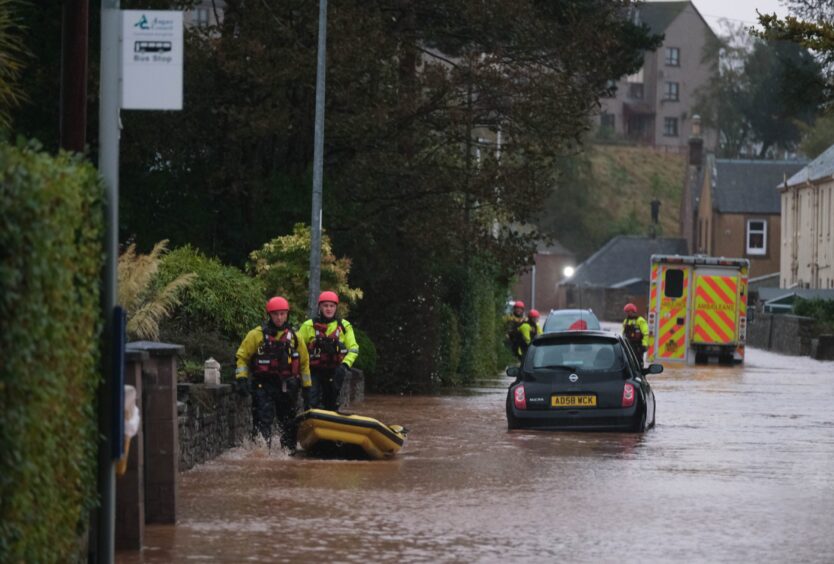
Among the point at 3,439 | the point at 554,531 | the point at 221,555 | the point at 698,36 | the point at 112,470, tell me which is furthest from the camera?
the point at 698,36

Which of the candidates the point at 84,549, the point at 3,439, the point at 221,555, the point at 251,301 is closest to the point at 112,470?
the point at 84,549

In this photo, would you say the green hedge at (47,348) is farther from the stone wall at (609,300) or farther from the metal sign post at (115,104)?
the stone wall at (609,300)

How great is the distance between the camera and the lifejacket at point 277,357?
1877cm

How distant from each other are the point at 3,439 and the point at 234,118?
76.7 feet

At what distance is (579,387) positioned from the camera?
21.4 metres

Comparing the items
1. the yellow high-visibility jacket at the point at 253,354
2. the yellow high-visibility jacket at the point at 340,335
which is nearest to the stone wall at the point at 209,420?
the yellow high-visibility jacket at the point at 253,354

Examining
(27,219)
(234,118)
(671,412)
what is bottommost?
(671,412)

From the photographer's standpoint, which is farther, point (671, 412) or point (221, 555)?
point (671, 412)

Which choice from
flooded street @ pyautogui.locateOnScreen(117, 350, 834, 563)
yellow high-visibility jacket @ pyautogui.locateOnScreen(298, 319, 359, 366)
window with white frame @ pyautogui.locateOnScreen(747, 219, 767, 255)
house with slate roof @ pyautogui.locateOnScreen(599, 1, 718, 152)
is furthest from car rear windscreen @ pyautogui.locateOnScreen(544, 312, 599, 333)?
house with slate roof @ pyautogui.locateOnScreen(599, 1, 718, 152)

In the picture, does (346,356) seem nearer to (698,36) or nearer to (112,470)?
(112,470)

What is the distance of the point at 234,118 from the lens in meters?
30.5

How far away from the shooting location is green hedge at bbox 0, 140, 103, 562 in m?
7.44

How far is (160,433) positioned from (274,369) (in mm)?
5942

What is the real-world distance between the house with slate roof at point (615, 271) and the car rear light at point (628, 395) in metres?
88.4
